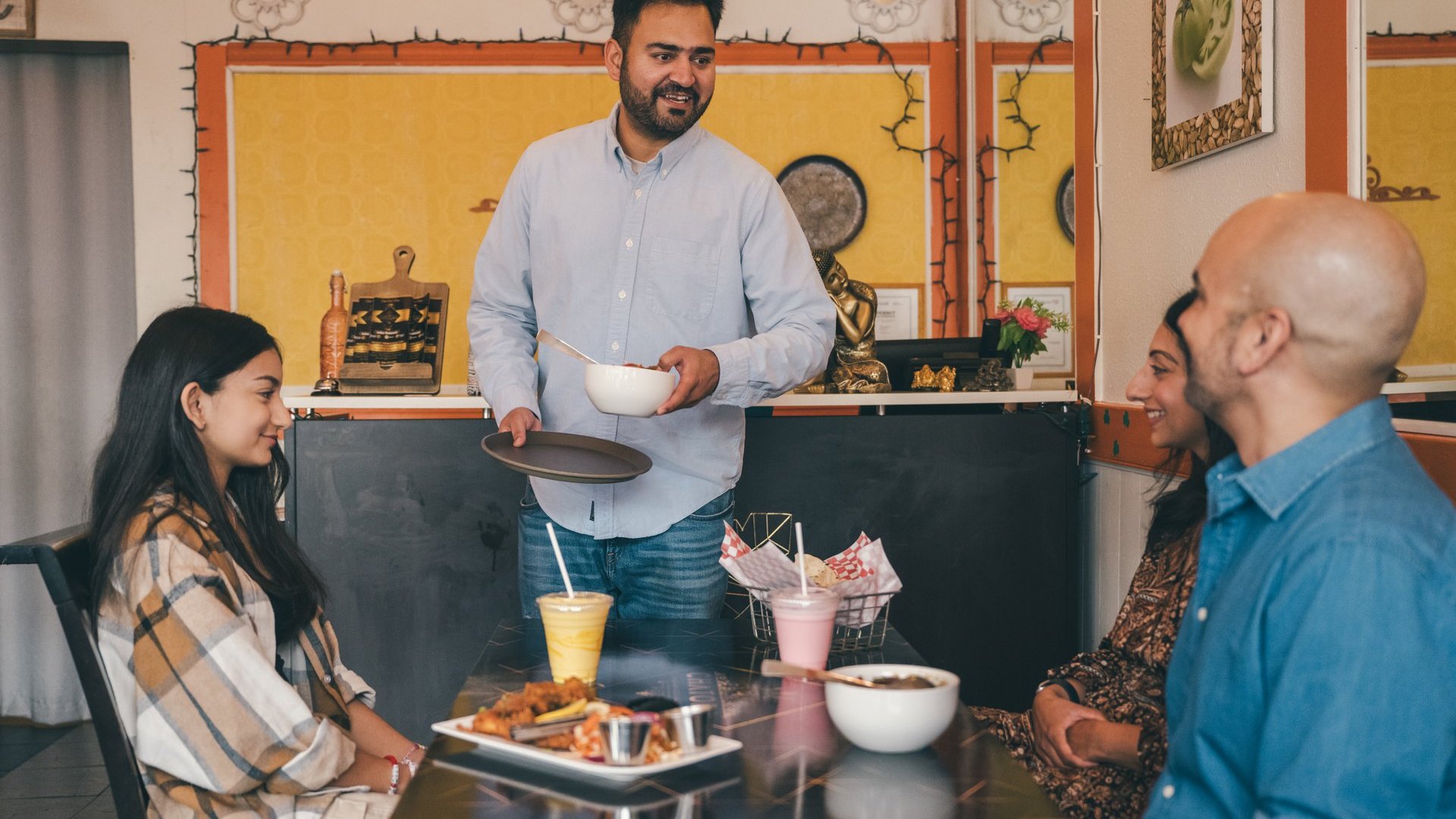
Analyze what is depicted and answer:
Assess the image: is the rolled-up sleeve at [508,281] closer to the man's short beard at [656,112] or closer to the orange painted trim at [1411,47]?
the man's short beard at [656,112]

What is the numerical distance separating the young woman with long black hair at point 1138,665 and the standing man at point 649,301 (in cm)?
64

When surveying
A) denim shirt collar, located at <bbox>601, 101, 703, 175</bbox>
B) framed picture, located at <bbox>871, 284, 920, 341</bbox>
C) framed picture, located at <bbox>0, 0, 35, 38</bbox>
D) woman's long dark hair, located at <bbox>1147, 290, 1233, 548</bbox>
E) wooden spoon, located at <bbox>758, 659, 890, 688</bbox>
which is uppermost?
framed picture, located at <bbox>0, 0, 35, 38</bbox>

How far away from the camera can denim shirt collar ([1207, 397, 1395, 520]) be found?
0.96m

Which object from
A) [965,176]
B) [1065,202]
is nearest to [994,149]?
[965,176]

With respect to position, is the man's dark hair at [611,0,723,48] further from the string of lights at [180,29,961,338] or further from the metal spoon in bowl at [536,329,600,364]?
the string of lights at [180,29,961,338]

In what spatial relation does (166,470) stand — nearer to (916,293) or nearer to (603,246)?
(603,246)

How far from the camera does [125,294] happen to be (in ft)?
14.9

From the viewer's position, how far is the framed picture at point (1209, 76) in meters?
2.05

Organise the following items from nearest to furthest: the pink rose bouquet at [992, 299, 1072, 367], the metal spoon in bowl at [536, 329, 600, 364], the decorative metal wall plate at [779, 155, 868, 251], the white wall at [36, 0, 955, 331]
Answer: the metal spoon in bowl at [536, 329, 600, 364] < the pink rose bouquet at [992, 299, 1072, 367] < the white wall at [36, 0, 955, 331] < the decorative metal wall plate at [779, 155, 868, 251]

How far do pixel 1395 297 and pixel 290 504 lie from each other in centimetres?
268

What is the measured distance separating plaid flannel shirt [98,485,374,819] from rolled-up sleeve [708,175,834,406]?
0.97 metres

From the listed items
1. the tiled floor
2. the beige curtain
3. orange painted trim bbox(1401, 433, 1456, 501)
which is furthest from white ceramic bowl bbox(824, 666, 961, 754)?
the beige curtain

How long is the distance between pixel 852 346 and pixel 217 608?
2045 millimetres

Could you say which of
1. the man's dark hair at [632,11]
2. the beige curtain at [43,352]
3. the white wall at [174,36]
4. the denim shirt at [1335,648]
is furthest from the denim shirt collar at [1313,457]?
the beige curtain at [43,352]
